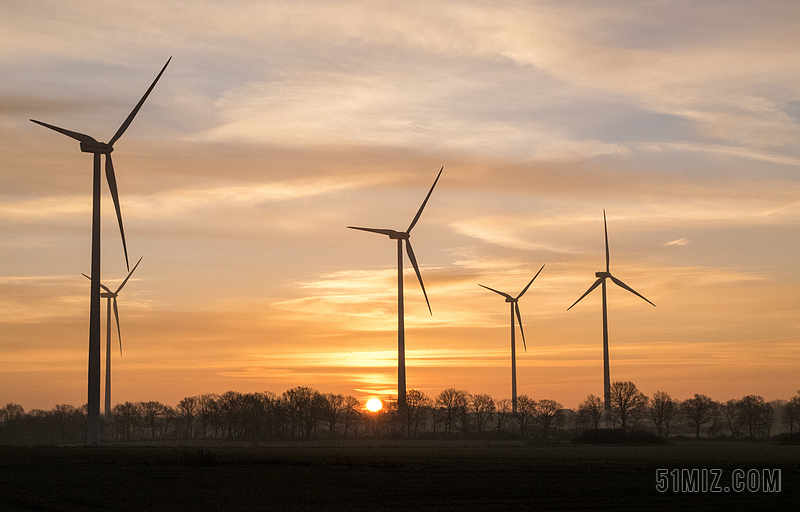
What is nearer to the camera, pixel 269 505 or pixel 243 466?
pixel 269 505

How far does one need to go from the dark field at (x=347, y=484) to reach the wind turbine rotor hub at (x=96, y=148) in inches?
1203

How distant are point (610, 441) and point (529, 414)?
62.7m

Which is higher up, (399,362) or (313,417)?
(399,362)

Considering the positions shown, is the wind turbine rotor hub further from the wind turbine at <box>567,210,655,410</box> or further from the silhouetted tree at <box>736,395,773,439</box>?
the silhouetted tree at <box>736,395,773,439</box>

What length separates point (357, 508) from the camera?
3788 cm

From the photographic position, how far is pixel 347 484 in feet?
159

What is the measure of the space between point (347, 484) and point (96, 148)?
49974 mm

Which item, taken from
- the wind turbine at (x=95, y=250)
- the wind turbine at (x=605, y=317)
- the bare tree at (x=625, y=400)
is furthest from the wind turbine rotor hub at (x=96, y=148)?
the bare tree at (x=625, y=400)

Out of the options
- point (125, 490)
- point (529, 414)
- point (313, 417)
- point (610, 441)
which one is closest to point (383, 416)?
point (313, 417)

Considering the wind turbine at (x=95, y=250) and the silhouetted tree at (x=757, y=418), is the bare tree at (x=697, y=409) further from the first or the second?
the wind turbine at (x=95, y=250)

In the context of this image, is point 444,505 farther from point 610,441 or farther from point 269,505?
point 610,441

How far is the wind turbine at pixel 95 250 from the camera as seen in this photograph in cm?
7206

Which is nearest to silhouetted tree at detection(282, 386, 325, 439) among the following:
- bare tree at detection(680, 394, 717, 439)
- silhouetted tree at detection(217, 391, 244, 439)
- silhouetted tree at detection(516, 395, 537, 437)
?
silhouetted tree at detection(217, 391, 244, 439)

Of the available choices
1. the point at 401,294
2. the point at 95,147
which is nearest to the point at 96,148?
the point at 95,147
